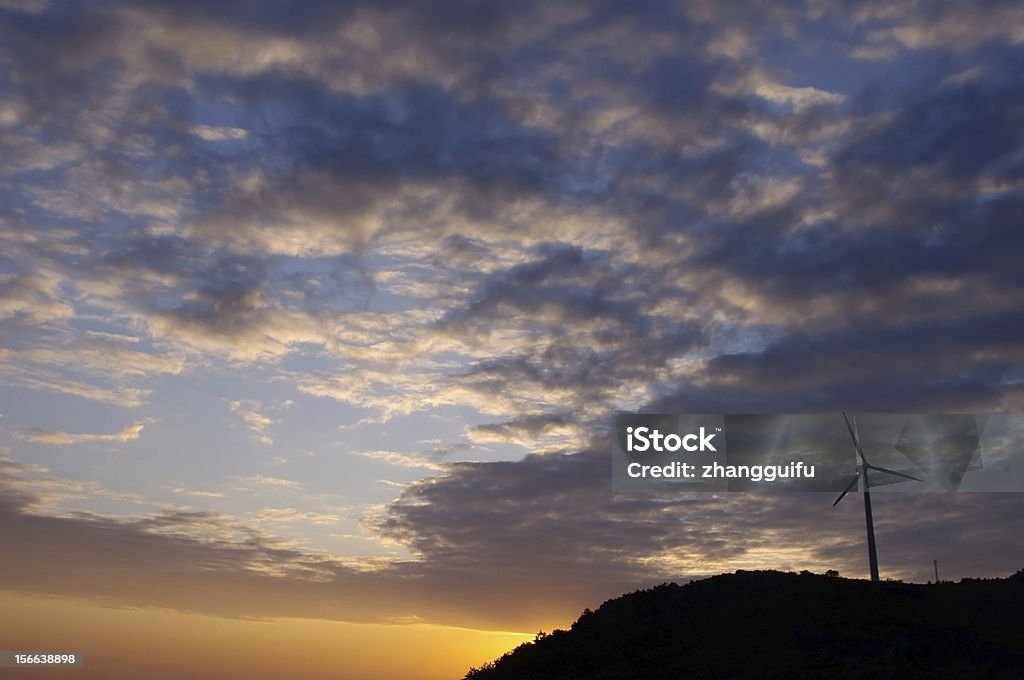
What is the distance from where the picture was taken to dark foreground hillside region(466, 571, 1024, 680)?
66750mm

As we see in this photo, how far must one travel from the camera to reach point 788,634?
72000mm

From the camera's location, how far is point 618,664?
73.8 meters

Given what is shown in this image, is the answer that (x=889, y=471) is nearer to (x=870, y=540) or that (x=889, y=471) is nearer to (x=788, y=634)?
(x=870, y=540)

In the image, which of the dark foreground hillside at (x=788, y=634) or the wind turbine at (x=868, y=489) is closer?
the dark foreground hillside at (x=788, y=634)

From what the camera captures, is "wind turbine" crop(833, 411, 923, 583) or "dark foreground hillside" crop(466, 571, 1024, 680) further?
"wind turbine" crop(833, 411, 923, 583)

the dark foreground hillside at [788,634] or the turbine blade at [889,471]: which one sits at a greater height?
the turbine blade at [889,471]

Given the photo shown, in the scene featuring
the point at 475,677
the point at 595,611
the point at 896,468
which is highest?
the point at 896,468

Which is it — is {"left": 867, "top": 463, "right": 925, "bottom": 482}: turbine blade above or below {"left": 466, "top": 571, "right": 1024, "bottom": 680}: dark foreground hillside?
above

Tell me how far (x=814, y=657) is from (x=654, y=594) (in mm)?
20551

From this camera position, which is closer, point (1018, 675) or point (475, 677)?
point (1018, 675)

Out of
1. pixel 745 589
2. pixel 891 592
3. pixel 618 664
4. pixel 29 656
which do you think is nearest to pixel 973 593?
pixel 891 592

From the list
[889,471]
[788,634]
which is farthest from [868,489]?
[788,634]

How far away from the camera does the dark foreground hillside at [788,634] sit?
66.8m

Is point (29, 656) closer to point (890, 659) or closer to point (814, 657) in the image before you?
point (814, 657)
